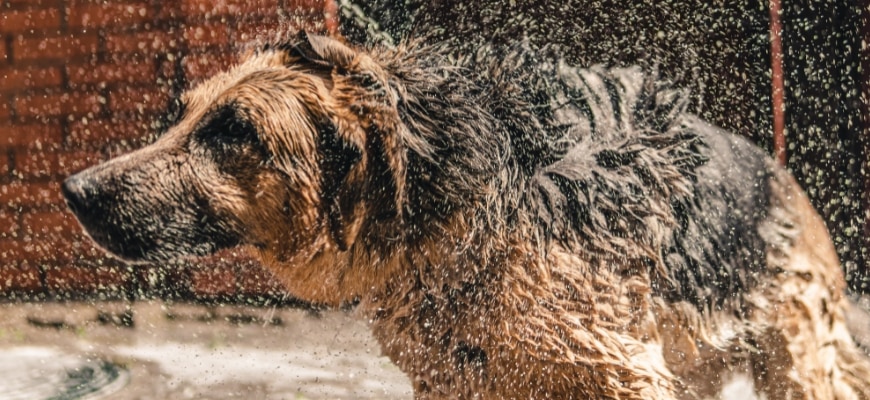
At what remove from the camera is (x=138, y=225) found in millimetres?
2037

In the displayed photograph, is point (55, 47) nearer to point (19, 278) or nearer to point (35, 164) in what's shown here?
point (35, 164)

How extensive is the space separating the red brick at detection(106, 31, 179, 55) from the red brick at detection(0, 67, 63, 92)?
1.19 ft

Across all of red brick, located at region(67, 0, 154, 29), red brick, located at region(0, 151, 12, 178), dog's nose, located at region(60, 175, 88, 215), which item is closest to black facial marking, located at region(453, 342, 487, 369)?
dog's nose, located at region(60, 175, 88, 215)

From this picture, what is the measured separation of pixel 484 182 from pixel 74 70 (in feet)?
9.82

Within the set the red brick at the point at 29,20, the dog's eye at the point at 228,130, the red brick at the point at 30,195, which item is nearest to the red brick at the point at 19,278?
the red brick at the point at 30,195

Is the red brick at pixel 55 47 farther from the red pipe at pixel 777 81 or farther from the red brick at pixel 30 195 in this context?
the red pipe at pixel 777 81

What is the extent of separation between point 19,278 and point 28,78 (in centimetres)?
105

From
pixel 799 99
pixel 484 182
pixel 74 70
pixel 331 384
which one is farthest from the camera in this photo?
pixel 74 70

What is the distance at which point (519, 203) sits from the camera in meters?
2.30

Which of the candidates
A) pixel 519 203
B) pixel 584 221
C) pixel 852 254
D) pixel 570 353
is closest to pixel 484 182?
pixel 519 203

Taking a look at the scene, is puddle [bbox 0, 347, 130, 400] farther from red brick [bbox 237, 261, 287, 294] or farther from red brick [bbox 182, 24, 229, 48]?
red brick [bbox 182, 24, 229, 48]

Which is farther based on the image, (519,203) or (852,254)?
(852,254)

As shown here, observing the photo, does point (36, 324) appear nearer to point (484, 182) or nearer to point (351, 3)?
point (351, 3)

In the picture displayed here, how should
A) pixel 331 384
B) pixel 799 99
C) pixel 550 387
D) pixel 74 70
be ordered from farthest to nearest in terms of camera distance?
pixel 74 70
pixel 799 99
pixel 331 384
pixel 550 387
